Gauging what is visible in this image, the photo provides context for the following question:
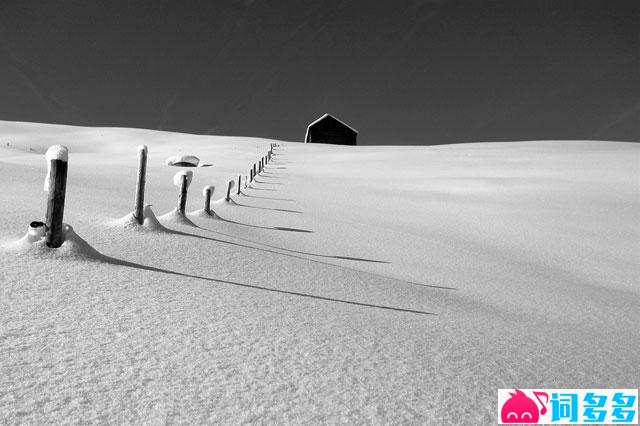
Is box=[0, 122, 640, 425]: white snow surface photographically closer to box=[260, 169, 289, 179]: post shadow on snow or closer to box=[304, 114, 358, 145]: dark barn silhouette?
box=[260, 169, 289, 179]: post shadow on snow

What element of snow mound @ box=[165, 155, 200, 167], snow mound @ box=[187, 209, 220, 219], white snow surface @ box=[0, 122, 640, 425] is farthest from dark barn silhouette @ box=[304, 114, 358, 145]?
snow mound @ box=[187, 209, 220, 219]

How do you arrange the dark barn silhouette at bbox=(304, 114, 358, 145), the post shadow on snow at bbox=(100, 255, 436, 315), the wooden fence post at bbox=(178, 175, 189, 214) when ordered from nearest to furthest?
the post shadow on snow at bbox=(100, 255, 436, 315)
the wooden fence post at bbox=(178, 175, 189, 214)
the dark barn silhouette at bbox=(304, 114, 358, 145)

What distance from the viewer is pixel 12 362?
232cm

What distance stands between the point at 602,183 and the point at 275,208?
13.0 m

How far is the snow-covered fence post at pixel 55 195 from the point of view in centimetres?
414

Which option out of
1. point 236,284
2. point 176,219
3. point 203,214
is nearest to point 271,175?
point 203,214

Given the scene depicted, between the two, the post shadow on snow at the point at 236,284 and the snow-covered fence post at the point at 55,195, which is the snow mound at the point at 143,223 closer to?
the post shadow on snow at the point at 236,284

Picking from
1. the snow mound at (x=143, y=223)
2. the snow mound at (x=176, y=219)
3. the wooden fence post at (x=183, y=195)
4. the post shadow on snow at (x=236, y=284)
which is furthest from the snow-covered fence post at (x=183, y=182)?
the post shadow on snow at (x=236, y=284)

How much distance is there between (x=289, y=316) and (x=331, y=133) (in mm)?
50217

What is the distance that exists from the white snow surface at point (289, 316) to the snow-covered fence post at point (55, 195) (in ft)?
0.30

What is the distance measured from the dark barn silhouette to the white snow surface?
4188 cm

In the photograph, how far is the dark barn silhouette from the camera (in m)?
52.9

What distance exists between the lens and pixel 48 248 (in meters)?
4.12

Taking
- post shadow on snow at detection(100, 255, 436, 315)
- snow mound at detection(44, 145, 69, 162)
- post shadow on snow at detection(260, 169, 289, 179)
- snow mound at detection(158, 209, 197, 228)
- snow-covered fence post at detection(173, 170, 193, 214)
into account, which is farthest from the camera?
post shadow on snow at detection(260, 169, 289, 179)
